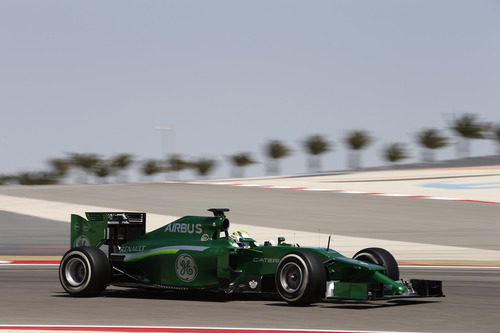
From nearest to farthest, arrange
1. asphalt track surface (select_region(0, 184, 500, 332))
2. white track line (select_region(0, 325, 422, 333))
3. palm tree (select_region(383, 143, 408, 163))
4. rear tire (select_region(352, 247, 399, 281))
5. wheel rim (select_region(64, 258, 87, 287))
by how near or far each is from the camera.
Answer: white track line (select_region(0, 325, 422, 333)), asphalt track surface (select_region(0, 184, 500, 332)), rear tire (select_region(352, 247, 399, 281)), wheel rim (select_region(64, 258, 87, 287)), palm tree (select_region(383, 143, 408, 163))

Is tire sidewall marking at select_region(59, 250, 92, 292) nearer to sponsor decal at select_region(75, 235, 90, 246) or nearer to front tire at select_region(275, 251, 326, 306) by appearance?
sponsor decal at select_region(75, 235, 90, 246)

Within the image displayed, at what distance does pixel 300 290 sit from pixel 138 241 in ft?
9.66

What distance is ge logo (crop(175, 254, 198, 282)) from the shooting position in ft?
36.5

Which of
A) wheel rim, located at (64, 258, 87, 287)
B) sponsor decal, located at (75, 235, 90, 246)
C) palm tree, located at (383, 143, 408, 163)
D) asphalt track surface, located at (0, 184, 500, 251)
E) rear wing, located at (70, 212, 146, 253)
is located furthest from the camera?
palm tree, located at (383, 143, 408, 163)

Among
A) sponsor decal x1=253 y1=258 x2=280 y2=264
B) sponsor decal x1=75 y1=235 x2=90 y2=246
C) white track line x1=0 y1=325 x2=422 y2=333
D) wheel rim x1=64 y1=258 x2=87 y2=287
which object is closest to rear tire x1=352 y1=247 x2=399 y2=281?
sponsor decal x1=253 y1=258 x2=280 y2=264

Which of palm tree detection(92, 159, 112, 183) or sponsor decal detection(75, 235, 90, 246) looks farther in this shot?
palm tree detection(92, 159, 112, 183)

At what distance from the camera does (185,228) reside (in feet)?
38.0

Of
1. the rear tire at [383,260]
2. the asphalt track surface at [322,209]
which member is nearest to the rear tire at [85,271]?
the rear tire at [383,260]

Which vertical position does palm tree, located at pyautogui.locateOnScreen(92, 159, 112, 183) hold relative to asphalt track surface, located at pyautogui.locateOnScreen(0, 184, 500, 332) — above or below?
above

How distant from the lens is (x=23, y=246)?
73.3 ft

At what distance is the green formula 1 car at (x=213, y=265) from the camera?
10.1m

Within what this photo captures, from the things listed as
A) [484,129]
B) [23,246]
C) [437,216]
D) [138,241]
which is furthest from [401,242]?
[484,129]

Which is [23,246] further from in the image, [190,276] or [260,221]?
[190,276]

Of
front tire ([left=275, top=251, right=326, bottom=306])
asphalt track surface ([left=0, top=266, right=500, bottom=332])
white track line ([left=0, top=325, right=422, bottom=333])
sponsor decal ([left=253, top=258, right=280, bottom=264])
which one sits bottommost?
white track line ([left=0, top=325, right=422, bottom=333])
